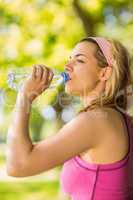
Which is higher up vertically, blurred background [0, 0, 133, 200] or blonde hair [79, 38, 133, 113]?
blurred background [0, 0, 133, 200]

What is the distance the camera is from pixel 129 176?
987 millimetres

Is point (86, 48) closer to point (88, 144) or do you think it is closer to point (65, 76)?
point (65, 76)

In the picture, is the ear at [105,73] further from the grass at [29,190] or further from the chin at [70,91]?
the grass at [29,190]

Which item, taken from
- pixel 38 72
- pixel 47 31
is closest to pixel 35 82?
pixel 38 72

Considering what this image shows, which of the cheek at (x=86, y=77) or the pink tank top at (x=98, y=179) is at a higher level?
the cheek at (x=86, y=77)

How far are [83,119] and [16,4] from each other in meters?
1.52

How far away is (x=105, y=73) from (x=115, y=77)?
0.09 feet

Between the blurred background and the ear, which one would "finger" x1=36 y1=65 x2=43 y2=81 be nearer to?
the ear

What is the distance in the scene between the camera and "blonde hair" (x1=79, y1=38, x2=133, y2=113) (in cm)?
104

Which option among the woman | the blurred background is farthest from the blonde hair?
the blurred background

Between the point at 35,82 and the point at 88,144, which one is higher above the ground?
the point at 35,82

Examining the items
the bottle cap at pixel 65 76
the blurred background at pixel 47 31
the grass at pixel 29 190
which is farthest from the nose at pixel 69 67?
the grass at pixel 29 190

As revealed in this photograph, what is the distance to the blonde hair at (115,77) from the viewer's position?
1042 millimetres

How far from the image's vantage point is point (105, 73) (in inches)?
42.0
